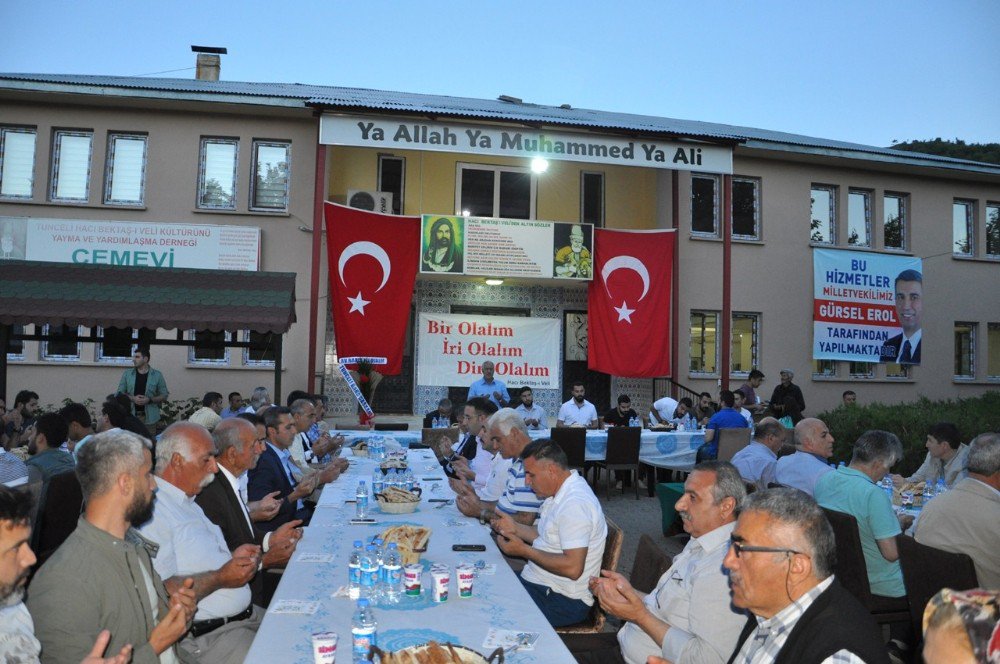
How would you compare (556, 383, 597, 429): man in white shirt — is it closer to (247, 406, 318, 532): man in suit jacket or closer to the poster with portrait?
the poster with portrait

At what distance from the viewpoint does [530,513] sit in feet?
17.6

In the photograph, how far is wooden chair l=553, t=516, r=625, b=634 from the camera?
4188mm

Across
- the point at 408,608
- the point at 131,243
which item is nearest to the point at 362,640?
the point at 408,608

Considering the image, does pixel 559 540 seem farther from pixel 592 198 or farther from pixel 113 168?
pixel 592 198

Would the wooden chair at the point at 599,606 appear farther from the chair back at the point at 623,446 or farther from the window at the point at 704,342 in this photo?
the window at the point at 704,342

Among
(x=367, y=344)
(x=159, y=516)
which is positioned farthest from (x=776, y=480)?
(x=367, y=344)

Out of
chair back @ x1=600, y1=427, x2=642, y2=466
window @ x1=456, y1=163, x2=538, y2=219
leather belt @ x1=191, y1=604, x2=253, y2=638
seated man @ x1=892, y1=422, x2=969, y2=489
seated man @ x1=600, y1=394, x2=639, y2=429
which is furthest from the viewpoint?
window @ x1=456, y1=163, x2=538, y2=219

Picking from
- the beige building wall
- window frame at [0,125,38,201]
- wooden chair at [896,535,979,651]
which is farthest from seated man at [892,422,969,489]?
window frame at [0,125,38,201]

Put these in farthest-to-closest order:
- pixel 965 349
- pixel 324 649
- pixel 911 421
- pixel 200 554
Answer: pixel 965 349, pixel 911 421, pixel 200 554, pixel 324 649

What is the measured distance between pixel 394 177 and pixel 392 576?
47.7 feet

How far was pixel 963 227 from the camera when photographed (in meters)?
19.5

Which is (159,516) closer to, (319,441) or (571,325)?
(319,441)

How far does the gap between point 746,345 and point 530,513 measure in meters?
13.5

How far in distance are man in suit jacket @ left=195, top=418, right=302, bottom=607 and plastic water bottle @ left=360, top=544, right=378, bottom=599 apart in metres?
0.92
